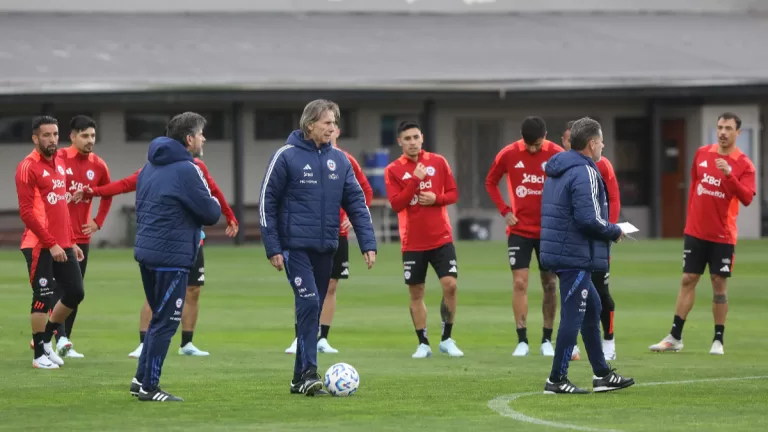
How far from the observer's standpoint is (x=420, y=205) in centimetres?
1460

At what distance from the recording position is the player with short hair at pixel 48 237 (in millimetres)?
13109

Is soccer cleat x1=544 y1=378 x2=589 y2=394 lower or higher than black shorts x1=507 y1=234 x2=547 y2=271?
lower

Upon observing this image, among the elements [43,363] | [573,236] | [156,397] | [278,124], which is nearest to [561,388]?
[573,236]

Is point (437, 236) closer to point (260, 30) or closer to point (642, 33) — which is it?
point (260, 30)

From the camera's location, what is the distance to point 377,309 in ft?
63.7

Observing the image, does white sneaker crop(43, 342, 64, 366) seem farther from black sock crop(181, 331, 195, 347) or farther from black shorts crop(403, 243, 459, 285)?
black shorts crop(403, 243, 459, 285)

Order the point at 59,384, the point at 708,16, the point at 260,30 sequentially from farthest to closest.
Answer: the point at 708,16, the point at 260,30, the point at 59,384

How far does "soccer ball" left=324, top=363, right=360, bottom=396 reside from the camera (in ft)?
36.1

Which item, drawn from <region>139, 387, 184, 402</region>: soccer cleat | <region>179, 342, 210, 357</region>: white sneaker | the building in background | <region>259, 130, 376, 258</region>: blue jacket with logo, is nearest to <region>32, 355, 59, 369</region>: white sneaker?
<region>179, 342, 210, 357</region>: white sneaker

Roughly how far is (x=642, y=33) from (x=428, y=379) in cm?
3063

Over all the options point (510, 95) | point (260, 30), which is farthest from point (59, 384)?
point (260, 30)

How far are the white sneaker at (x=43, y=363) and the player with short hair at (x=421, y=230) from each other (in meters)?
3.46

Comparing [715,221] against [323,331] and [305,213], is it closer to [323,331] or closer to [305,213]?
[323,331]

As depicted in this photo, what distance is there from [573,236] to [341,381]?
79.7 inches
